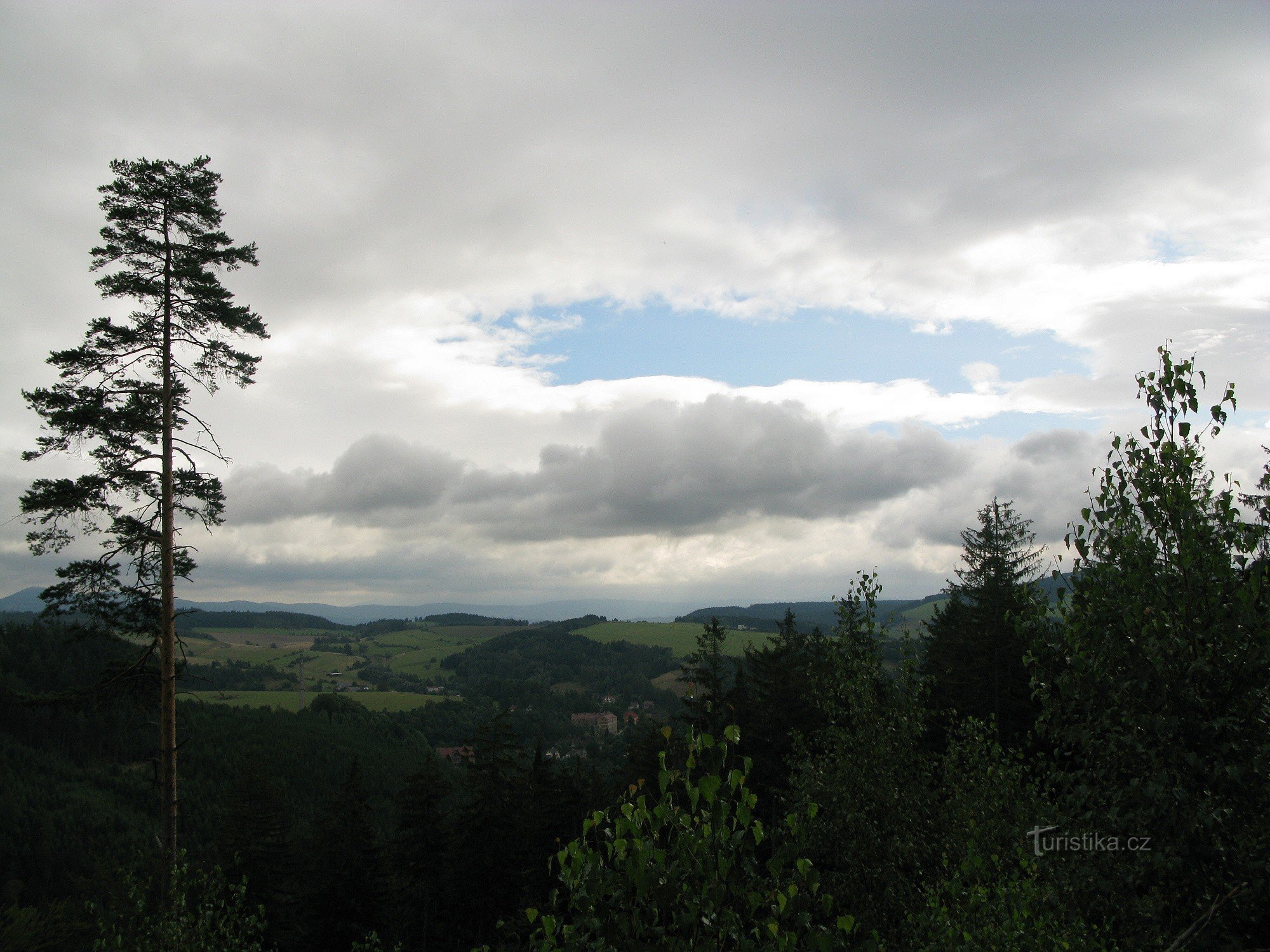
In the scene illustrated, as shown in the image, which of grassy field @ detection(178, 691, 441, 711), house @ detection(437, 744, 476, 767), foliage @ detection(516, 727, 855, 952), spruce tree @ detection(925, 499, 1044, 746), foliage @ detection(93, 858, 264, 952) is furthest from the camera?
grassy field @ detection(178, 691, 441, 711)

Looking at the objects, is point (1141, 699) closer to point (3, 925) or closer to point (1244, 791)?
point (1244, 791)

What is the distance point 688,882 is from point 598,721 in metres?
146

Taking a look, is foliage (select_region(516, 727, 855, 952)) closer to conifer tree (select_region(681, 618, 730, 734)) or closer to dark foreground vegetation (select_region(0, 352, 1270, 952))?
dark foreground vegetation (select_region(0, 352, 1270, 952))

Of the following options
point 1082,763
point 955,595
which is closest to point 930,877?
point 1082,763

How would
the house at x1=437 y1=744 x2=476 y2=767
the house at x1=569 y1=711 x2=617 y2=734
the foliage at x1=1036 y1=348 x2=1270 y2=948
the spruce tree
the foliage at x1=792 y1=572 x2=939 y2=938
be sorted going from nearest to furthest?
the foliage at x1=1036 y1=348 x2=1270 y2=948, the foliage at x1=792 y1=572 x2=939 y2=938, the spruce tree, the house at x1=437 y1=744 x2=476 y2=767, the house at x1=569 y1=711 x2=617 y2=734

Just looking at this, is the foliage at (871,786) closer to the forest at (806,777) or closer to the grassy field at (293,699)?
the forest at (806,777)

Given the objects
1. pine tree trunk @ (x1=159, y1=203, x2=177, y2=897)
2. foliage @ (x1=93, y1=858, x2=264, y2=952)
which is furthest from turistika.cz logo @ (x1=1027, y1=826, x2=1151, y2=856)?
pine tree trunk @ (x1=159, y1=203, x2=177, y2=897)

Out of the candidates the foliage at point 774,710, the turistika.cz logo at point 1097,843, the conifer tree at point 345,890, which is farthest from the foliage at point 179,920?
the foliage at point 774,710

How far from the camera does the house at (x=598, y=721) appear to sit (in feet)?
435

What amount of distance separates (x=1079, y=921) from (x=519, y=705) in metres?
166

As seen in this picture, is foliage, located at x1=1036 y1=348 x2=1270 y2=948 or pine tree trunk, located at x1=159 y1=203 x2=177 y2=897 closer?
foliage, located at x1=1036 y1=348 x2=1270 y2=948

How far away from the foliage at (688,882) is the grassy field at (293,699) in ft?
527

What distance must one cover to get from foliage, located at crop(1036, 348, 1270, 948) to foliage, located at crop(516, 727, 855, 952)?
3.52 m

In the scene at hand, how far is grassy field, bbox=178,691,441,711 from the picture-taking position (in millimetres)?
146850
